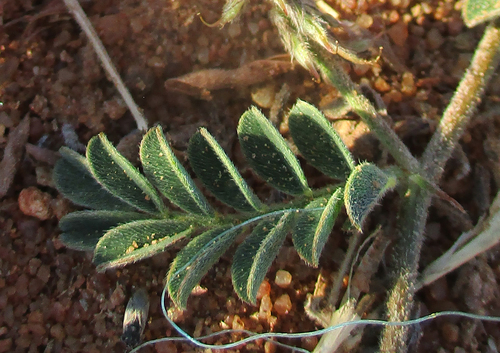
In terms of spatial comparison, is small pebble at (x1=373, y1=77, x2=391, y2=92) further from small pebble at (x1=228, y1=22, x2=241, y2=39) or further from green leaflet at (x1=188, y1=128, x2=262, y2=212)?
green leaflet at (x1=188, y1=128, x2=262, y2=212)

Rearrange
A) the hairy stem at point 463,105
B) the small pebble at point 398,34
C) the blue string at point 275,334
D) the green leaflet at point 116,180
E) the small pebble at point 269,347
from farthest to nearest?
the small pebble at point 398,34 → the hairy stem at point 463,105 → the small pebble at point 269,347 → the blue string at point 275,334 → the green leaflet at point 116,180

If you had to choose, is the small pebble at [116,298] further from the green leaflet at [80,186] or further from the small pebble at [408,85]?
the small pebble at [408,85]

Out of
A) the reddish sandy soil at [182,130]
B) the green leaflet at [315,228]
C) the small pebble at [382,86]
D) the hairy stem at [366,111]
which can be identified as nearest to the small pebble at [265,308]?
the reddish sandy soil at [182,130]

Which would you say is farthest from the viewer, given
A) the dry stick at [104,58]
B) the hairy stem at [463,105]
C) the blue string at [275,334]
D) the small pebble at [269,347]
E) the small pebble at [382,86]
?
the small pebble at [382,86]

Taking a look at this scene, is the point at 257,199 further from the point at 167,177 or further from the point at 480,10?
the point at 480,10

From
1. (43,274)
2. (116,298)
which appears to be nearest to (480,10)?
(116,298)

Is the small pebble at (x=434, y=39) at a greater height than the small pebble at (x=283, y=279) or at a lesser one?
greater

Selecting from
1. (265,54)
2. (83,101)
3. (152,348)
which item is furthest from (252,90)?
(152,348)
